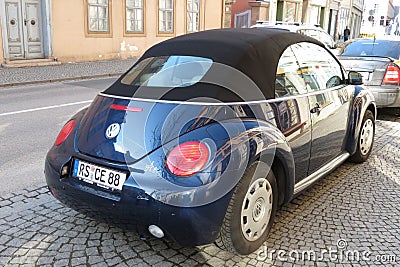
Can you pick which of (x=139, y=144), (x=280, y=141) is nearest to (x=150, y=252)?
(x=139, y=144)

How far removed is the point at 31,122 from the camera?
22.9ft

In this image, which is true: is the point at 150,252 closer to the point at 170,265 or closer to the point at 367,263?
the point at 170,265

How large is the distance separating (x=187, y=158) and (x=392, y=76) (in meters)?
5.95

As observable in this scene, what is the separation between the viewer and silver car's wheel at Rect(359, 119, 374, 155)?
16.8 feet

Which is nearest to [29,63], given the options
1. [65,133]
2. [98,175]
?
[65,133]

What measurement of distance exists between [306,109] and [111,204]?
1.89 meters

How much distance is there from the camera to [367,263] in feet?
10.1

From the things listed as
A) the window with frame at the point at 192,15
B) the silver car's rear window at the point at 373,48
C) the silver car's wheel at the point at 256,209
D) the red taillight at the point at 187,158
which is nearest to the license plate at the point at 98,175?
the red taillight at the point at 187,158

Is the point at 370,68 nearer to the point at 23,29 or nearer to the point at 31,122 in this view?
the point at 31,122

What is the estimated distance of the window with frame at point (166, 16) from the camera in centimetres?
1927

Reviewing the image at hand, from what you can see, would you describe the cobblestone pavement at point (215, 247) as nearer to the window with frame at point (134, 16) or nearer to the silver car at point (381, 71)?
the silver car at point (381, 71)

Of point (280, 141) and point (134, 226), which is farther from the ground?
point (280, 141)

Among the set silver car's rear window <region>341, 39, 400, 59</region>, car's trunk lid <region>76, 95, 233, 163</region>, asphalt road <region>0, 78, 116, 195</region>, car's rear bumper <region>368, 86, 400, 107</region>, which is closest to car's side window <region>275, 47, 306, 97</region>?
car's trunk lid <region>76, 95, 233, 163</region>
